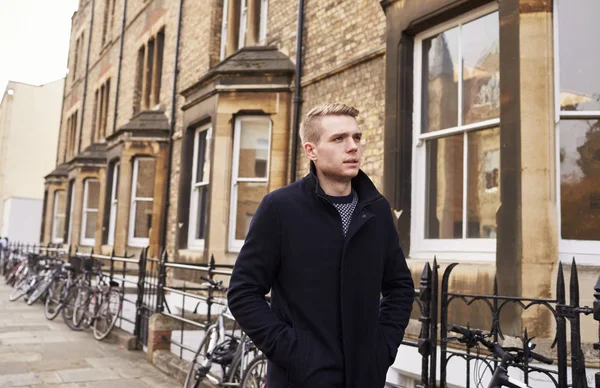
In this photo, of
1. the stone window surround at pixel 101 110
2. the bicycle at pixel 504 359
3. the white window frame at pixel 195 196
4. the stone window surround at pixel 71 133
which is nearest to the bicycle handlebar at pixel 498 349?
the bicycle at pixel 504 359

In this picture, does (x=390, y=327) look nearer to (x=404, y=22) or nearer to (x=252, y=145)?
(x=404, y=22)

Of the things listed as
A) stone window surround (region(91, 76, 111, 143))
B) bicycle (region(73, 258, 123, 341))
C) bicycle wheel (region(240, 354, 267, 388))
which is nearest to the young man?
bicycle wheel (region(240, 354, 267, 388))

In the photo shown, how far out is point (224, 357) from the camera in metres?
4.67

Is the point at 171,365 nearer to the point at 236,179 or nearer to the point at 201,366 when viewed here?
the point at 201,366

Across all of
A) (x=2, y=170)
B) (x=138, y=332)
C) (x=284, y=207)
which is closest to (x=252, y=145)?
(x=138, y=332)

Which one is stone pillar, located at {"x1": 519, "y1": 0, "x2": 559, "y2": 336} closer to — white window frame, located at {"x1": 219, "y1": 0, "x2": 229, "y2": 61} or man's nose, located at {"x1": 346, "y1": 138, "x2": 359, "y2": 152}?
man's nose, located at {"x1": 346, "y1": 138, "x2": 359, "y2": 152}

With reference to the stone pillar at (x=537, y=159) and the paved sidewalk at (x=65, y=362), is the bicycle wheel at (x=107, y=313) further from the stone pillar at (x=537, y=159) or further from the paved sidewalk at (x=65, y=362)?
the stone pillar at (x=537, y=159)

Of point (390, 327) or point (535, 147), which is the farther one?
point (535, 147)

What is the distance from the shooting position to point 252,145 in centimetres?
870

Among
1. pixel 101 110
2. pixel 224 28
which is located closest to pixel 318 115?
pixel 224 28

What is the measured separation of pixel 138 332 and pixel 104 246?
278 inches

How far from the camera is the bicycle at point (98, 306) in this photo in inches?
323

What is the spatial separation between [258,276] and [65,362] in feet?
18.2

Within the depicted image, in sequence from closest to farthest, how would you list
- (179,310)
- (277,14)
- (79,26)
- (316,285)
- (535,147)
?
(316,285), (535,147), (277,14), (179,310), (79,26)
